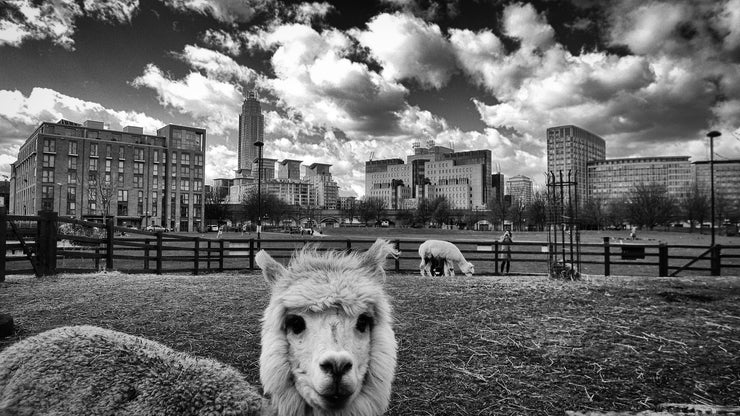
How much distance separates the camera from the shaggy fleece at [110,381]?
244 cm

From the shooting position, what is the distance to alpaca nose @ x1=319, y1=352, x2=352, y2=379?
206cm

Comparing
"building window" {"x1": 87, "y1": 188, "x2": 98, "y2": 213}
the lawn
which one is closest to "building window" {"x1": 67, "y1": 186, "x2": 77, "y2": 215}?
"building window" {"x1": 87, "y1": 188, "x2": 98, "y2": 213}

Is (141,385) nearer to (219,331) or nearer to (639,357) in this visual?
(219,331)

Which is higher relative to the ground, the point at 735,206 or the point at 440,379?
the point at 735,206

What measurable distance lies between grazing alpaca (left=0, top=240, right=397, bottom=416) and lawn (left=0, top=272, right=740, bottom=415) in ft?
6.33

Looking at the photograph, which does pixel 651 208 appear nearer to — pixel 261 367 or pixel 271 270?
pixel 271 270

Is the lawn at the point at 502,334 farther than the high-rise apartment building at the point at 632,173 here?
No

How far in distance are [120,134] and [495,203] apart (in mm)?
101159

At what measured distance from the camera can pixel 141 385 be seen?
8.24ft

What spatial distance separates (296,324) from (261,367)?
41cm

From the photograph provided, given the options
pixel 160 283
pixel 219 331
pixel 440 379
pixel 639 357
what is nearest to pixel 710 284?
pixel 639 357

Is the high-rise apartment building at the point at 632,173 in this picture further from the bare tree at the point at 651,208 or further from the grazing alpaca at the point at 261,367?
the grazing alpaca at the point at 261,367

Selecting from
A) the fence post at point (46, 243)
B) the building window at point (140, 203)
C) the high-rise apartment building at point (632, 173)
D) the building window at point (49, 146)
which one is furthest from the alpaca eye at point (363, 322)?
the high-rise apartment building at point (632, 173)

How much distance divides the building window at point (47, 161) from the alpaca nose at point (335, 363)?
369 ft
